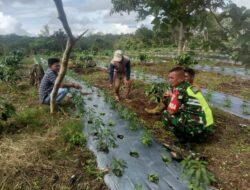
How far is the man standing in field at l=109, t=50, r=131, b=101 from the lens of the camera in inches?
281

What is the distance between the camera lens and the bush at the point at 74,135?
459cm

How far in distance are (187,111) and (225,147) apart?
0.73 m

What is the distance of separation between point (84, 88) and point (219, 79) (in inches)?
179

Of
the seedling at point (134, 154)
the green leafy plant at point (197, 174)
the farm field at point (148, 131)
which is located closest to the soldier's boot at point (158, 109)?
the farm field at point (148, 131)

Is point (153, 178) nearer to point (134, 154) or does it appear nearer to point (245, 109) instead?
point (134, 154)

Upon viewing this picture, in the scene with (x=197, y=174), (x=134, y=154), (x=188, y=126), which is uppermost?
(x=197, y=174)

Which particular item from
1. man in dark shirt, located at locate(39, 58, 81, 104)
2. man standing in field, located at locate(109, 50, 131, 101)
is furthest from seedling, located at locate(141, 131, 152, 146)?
man standing in field, located at locate(109, 50, 131, 101)

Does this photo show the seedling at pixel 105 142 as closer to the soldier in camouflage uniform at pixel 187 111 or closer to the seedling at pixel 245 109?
the soldier in camouflage uniform at pixel 187 111

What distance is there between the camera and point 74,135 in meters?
4.67

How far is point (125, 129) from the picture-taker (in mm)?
5293

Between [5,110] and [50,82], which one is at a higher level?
[50,82]

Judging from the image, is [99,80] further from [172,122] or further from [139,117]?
[172,122]

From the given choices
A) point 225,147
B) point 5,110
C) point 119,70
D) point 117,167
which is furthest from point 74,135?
point 119,70

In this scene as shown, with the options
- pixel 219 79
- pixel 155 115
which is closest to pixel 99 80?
pixel 219 79
